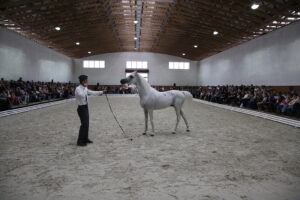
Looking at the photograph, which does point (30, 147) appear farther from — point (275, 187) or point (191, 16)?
point (191, 16)

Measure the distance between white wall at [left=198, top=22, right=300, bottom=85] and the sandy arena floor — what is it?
32.8ft

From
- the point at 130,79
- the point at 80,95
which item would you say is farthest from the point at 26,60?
the point at 80,95

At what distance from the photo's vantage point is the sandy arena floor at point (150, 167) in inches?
95.2

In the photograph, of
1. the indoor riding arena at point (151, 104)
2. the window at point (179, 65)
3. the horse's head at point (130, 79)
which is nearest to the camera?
the indoor riding arena at point (151, 104)

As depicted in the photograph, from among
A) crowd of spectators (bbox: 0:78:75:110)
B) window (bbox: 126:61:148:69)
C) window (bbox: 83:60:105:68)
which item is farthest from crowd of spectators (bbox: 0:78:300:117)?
window (bbox: 126:61:148:69)

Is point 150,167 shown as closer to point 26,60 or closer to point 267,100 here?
point 267,100

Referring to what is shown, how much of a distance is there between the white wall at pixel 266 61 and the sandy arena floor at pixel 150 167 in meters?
10.00

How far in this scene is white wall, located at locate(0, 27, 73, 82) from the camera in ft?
49.1

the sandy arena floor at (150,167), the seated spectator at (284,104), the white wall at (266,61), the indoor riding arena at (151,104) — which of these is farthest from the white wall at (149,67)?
the sandy arena floor at (150,167)

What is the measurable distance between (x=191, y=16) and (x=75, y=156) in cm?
1429

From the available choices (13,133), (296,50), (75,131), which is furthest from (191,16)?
(13,133)

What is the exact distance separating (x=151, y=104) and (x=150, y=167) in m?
2.29

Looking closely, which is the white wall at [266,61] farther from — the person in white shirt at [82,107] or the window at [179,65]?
the person in white shirt at [82,107]

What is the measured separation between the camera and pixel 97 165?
3262 mm
